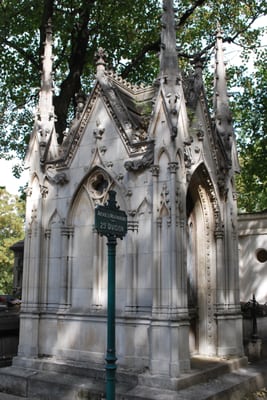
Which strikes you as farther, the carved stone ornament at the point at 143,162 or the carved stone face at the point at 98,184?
the carved stone face at the point at 98,184

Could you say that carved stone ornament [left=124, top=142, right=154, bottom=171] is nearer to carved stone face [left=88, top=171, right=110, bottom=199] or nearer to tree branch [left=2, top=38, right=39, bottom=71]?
carved stone face [left=88, top=171, right=110, bottom=199]

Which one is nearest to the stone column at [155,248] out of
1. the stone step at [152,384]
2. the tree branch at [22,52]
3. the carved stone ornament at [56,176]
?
the stone step at [152,384]

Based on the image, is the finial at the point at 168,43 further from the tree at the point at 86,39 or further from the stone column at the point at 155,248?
the tree at the point at 86,39

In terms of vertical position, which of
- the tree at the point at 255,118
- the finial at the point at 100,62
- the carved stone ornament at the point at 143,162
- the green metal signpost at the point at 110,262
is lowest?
the green metal signpost at the point at 110,262

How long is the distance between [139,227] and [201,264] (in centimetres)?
235

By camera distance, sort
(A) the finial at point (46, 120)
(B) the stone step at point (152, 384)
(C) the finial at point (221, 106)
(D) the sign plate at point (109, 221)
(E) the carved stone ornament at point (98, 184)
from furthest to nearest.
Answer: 1. (C) the finial at point (221, 106)
2. (A) the finial at point (46, 120)
3. (E) the carved stone ornament at point (98, 184)
4. (B) the stone step at point (152, 384)
5. (D) the sign plate at point (109, 221)

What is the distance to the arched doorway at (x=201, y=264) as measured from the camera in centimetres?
1077

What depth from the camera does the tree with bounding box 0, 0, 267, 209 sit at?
693 inches

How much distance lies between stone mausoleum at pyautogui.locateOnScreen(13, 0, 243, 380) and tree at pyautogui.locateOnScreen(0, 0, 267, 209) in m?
6.10


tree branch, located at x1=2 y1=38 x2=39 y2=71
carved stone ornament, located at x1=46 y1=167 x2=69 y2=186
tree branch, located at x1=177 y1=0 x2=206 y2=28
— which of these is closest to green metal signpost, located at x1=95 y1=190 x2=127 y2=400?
carved stone ornament, located at x1=46 y1=167 x2=69 y2=186

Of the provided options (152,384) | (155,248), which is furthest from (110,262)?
(152,384)

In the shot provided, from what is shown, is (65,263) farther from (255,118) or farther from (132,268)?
(255,118)

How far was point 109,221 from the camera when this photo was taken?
598cm

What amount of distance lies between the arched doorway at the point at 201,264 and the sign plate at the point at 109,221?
4.74m
